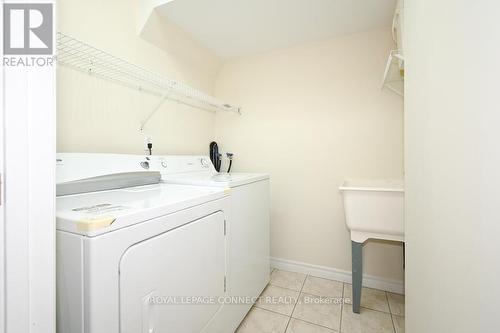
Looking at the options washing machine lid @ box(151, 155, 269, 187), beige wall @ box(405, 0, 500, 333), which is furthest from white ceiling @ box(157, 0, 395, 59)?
washing machine lid @ box(151, 155, 269, 187)

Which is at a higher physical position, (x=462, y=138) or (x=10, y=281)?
(x=462, y=138)

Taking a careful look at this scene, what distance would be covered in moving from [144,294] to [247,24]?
208 cm

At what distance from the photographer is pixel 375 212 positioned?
154 cm

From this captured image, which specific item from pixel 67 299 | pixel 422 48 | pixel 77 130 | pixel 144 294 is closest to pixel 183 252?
pixel 144 294

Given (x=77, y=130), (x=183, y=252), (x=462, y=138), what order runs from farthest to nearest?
(x=77, y=130), (x=183, y=252), (x=462, y=138)

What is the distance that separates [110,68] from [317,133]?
71.2 inches

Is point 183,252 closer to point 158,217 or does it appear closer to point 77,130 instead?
point 158,217

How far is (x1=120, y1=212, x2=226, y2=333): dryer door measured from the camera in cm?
77

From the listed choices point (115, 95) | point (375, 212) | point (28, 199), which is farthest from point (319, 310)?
point (115, 95)

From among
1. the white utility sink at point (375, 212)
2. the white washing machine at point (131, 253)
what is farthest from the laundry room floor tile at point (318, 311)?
the white washing machine at point (131, 253)

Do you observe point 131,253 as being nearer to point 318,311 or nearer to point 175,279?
point 175,279

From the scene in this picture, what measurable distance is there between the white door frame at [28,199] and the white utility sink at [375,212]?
1.57m

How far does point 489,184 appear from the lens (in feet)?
1.66

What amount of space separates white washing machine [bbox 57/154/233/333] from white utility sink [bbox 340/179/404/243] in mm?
940
